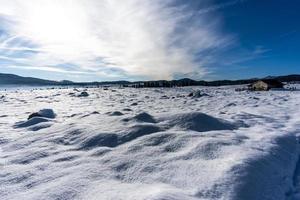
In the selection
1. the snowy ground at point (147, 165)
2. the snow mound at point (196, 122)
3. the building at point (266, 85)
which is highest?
the building at point (266, 85)

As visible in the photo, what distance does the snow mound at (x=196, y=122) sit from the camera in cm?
473

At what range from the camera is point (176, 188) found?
7.87ft

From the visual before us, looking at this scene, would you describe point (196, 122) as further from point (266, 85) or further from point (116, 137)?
point (266, 85)

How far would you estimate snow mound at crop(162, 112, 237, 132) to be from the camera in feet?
15.5

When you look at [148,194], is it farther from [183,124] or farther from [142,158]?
[183,124]

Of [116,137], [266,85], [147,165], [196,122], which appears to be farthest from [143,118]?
[266,85]

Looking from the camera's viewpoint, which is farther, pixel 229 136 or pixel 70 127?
pixel 70 127

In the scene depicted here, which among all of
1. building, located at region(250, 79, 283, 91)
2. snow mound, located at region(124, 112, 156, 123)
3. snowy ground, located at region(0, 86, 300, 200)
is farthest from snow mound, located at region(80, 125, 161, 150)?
building, located at region(250, 79, 283, 91)

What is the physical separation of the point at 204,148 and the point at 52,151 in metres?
2.10

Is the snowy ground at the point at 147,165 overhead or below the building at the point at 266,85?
below

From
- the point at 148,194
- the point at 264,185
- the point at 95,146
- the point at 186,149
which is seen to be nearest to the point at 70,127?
the point at 95,146

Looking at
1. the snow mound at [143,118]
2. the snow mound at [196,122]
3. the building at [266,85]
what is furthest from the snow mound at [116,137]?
the building at [266,85]

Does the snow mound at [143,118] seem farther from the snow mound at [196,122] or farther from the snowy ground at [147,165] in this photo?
the snowy ground at [147,165]

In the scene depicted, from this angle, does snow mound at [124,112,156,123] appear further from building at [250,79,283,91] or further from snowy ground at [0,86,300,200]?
building at [250,79,283,91]
